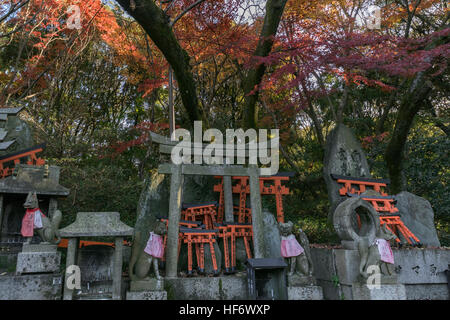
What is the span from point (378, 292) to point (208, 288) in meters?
3.00

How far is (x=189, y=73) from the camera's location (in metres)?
7.45

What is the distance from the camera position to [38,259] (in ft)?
16.9

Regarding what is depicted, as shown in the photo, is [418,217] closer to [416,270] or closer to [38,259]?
[416,270]

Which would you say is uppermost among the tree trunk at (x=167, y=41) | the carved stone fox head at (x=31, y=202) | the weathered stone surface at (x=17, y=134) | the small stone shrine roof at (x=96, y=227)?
the tree trunk at (x=167, y=41)

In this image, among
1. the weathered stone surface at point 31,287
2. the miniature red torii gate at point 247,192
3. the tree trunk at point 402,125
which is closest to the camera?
the weathered stone surface at point 31,287

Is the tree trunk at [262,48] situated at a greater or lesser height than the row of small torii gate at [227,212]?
greater

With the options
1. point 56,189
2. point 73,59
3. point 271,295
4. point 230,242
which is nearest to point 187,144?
point 230,242

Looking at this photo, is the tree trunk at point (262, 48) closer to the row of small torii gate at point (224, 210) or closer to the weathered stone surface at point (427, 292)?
the row of small torii gate at point (224, 210)

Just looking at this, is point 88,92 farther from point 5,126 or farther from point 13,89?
point 5,126

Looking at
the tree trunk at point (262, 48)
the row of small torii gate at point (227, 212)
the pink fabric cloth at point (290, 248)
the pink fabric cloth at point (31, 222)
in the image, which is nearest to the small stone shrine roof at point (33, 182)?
the pink fabric cloth at point (31, 222)

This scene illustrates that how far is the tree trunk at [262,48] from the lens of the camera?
7471mm

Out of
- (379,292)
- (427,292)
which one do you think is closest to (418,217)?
(427,292)

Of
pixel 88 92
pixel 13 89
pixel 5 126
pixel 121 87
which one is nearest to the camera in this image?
pixel 5 126

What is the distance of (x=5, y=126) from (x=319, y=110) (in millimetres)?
12405
